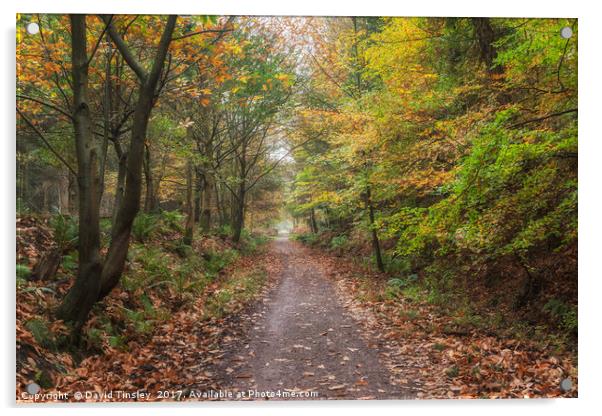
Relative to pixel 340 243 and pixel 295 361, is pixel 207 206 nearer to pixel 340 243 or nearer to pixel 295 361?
pixel 340 243

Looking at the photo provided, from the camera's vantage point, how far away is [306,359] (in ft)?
14.4

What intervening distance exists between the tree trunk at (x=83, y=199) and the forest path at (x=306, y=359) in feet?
5.82

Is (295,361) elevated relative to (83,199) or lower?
lower

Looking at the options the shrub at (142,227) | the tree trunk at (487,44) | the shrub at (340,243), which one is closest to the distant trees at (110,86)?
the shrub at (142,227)

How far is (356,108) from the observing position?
8461 millimetres

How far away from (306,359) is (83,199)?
3.23 metres

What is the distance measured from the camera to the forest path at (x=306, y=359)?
12.6ft

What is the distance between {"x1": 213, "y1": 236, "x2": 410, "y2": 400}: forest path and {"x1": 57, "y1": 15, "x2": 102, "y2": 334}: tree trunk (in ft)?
5.82

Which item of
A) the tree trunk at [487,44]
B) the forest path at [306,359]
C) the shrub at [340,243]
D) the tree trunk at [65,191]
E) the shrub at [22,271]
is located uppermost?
the tree trunk at [487,44]

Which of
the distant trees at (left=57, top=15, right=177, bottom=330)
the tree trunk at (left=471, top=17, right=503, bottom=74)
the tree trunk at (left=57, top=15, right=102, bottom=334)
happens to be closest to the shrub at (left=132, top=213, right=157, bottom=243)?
the distant trees at (left=57, top=15, right=177, bottom=330)

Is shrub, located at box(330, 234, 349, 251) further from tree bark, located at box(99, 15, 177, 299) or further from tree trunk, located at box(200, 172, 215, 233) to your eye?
tree bark, located at box(99, 15, 177, 299)

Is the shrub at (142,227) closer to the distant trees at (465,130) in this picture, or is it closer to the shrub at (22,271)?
the shrub at (22,271)

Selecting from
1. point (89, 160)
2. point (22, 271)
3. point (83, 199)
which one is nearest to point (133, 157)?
point (89, 160)
